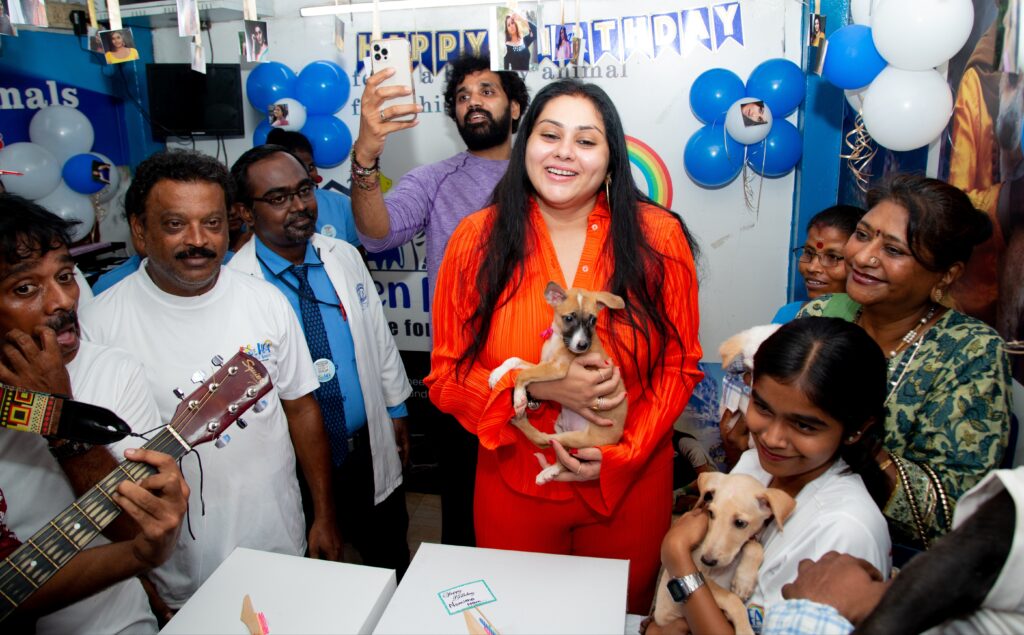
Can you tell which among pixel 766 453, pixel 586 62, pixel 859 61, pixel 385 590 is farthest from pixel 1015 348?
pixel 586 62

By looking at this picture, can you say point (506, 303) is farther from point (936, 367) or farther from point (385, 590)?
point (936, 367)

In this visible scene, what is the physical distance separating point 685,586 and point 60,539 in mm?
1585

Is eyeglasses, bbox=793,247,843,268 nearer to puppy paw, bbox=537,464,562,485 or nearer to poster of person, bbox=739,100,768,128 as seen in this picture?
poster of person, bbox=739,100,768,128

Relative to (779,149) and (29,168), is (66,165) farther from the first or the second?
(779,149)

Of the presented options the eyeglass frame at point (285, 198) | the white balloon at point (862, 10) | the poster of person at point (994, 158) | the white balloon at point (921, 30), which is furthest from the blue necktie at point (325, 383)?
the white balloon at point (862, 10)

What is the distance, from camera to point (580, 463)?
2102mm

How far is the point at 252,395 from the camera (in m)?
2.04

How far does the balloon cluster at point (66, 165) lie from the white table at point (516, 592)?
13.2 ft

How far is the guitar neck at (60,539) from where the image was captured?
65.2 inches

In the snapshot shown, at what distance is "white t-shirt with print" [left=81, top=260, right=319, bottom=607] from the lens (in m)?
2.33

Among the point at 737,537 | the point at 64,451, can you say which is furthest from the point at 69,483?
the point at 737,537

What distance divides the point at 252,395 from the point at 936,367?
78.7 inches

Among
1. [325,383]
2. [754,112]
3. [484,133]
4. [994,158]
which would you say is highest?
[754,112]

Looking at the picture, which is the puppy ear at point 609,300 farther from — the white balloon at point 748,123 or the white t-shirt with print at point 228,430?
the white balloon at point 748,123
